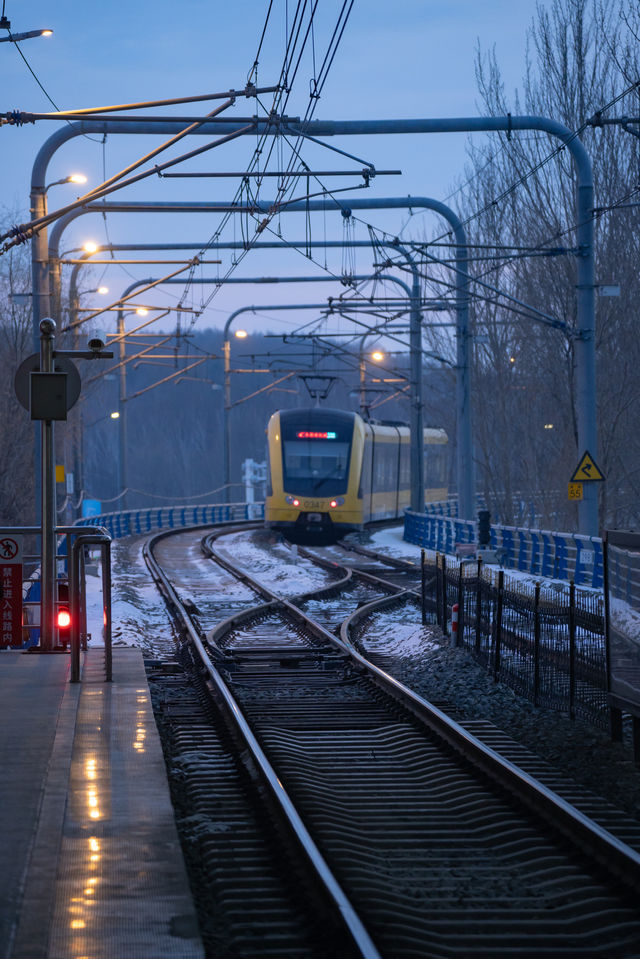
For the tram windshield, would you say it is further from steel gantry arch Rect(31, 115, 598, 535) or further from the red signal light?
the red signal light

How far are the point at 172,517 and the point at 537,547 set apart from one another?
27.9 meters

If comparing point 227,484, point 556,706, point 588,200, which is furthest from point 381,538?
point 556,706

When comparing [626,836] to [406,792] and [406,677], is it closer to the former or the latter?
[406,792]

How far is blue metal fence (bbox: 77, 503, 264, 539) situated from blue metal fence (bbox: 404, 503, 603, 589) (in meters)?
12.8

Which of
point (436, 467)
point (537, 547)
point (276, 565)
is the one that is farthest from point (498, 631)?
point (436, 467)

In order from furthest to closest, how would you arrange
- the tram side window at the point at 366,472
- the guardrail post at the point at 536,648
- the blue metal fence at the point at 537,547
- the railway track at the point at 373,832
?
the tram side window at the point at 366,472
the blue metal fence at the point at 537,547
the guardrail post at the point at 536,648
the railway track at the point at 373,832

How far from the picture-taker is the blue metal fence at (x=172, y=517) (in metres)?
41.9

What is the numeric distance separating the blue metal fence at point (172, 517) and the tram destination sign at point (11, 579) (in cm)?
2652

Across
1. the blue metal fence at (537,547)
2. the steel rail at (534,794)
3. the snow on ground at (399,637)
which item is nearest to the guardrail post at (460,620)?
the snow on ground at (399,637)

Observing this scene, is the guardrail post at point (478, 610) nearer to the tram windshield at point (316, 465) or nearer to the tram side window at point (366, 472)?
the tram windshield at point (316, 465)

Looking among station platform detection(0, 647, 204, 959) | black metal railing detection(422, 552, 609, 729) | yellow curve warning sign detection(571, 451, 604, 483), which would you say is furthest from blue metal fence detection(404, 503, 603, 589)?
station platform detection(0, 647, 204, 959)

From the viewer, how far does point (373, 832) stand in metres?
6.79

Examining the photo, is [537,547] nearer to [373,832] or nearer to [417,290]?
[417,290]

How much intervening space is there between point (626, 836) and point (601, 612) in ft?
14.0
